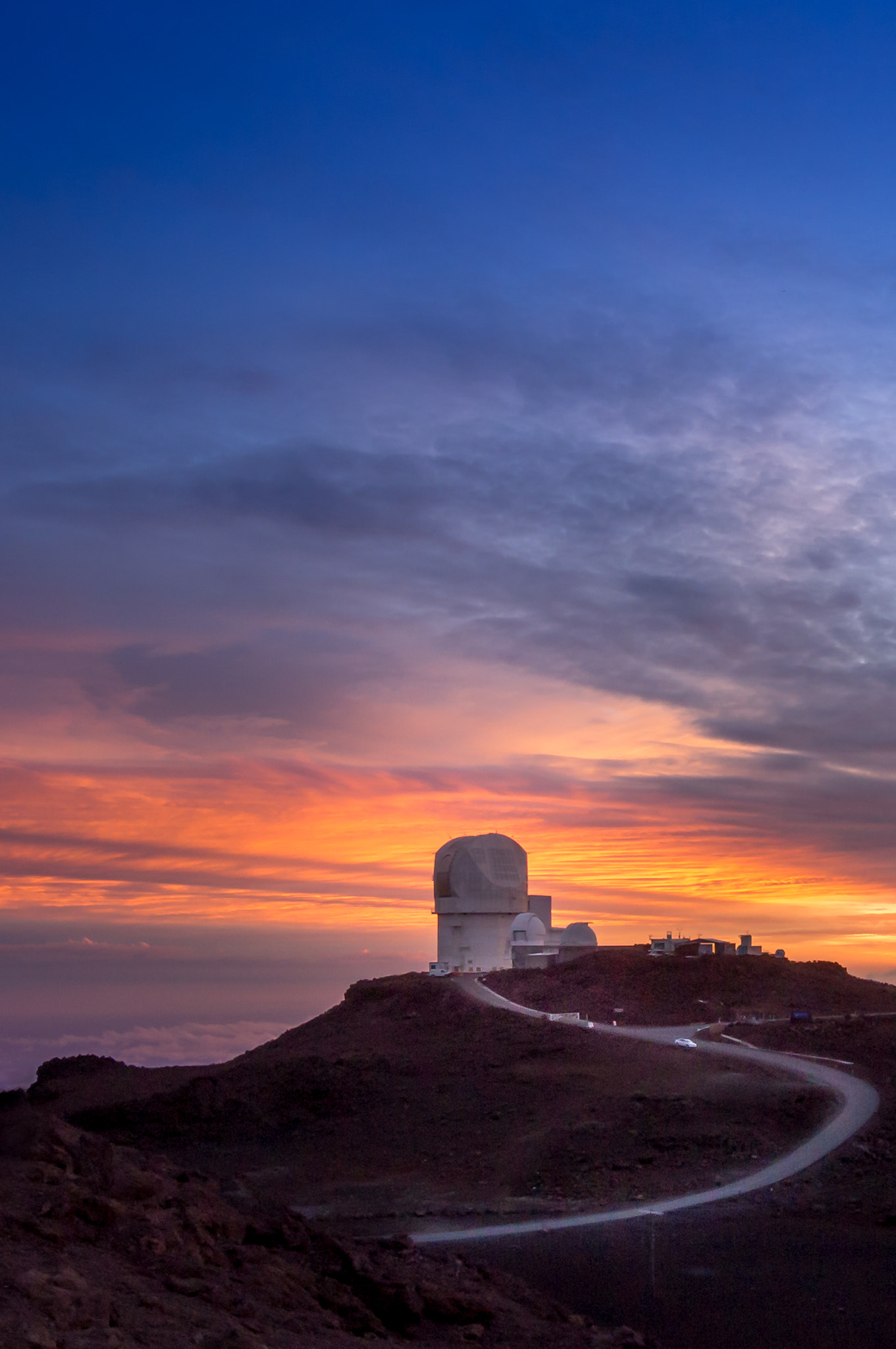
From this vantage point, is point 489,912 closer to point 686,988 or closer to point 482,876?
point 482,876

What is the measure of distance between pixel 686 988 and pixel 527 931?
11.5 metres

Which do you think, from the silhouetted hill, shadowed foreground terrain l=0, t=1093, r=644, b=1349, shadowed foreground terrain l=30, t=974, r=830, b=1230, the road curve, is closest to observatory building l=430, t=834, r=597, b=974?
the silhouetted hill

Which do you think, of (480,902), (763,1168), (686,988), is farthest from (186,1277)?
(480,902)

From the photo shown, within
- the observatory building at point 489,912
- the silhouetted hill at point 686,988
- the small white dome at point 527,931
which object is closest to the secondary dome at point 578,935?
the observatory building at point 489,912

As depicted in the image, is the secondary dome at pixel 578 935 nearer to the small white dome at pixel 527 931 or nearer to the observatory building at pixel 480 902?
the small white dome at pixel 527 931

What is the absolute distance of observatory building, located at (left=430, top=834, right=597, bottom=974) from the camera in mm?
59219

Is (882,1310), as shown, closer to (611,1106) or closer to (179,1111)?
(611,1106)

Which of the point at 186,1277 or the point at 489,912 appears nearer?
the point at 186,1277

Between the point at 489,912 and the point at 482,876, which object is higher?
the point at 482,876

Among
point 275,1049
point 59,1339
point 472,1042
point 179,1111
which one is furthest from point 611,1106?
point 59,1339

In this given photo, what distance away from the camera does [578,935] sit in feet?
194

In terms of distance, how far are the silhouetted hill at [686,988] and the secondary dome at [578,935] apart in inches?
193

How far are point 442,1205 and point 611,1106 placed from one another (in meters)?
6.85

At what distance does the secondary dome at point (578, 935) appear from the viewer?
59.0 m
